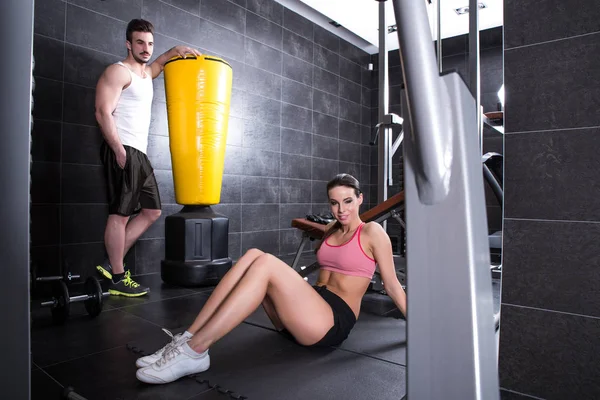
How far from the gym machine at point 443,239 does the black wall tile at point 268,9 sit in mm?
4668

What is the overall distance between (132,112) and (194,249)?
1.06 m

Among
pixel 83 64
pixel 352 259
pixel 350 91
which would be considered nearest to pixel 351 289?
pixel 352 259

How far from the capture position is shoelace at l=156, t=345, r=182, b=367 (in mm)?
1538

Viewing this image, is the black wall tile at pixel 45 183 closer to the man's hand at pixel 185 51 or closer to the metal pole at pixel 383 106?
the man's hand at pixel 185 51

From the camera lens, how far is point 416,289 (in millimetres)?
365

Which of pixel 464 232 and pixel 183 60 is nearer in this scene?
pixel 464 232

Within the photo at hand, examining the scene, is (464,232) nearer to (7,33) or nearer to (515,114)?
(7,33)

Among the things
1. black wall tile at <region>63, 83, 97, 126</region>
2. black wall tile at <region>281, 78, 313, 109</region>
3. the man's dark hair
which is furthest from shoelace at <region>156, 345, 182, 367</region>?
black wall tile at <region>281, 78, 313, 109</region>

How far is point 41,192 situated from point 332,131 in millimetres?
3705

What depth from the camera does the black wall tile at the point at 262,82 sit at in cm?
454

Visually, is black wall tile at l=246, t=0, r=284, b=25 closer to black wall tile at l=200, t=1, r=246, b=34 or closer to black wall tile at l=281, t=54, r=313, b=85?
black wall tile at l=200, t=1, r=246, b=34

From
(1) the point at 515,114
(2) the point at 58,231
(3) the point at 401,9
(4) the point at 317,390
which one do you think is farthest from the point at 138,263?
(3) the point at 401,9

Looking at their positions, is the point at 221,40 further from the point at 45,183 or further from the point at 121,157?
the point at 45,183

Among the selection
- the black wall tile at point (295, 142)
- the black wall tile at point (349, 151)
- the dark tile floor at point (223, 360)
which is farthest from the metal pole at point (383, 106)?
the black wall tile at point (349, 151)
